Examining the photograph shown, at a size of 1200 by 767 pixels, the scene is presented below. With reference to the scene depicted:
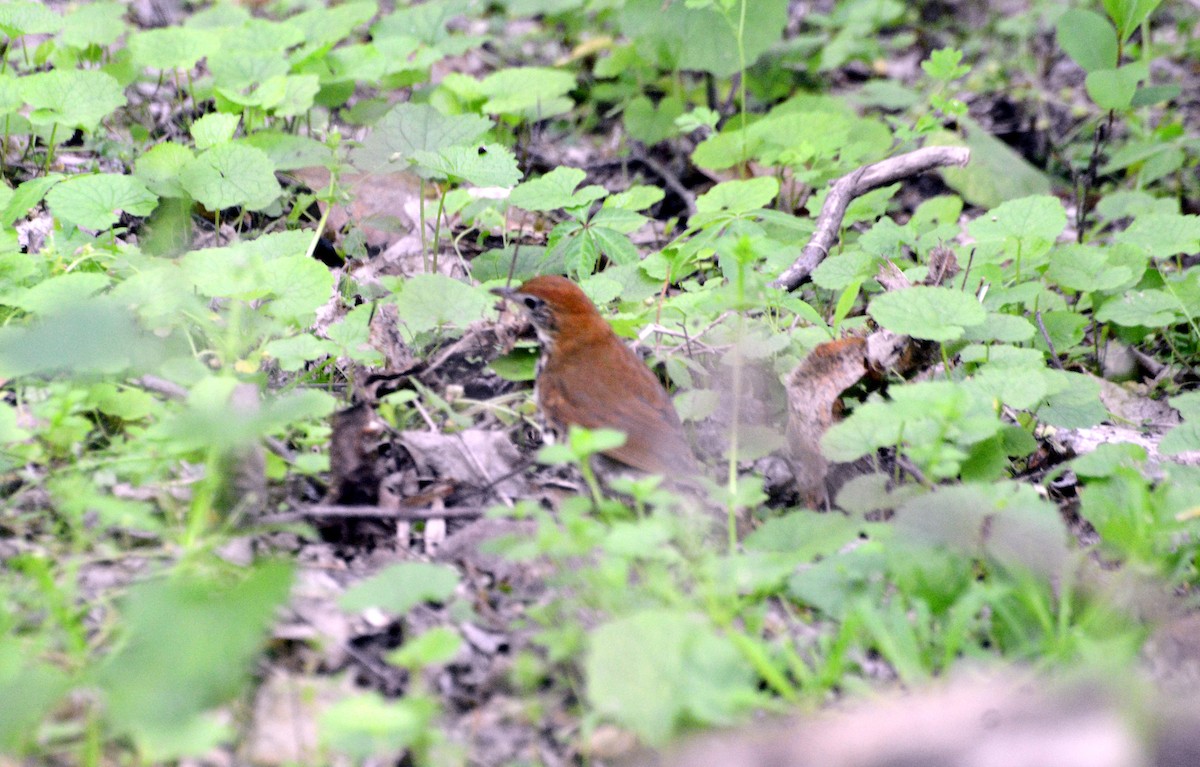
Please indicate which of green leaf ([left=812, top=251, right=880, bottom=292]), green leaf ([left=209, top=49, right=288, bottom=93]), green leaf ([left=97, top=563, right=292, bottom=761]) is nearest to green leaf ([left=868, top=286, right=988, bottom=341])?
green leaf ([left=812, top=251, right=880, bottom=292])

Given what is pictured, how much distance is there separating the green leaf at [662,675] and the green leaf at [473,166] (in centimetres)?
210

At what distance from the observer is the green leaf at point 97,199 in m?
3.77

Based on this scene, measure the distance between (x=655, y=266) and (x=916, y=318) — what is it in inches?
45.9

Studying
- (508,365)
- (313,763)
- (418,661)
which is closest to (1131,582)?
(418,661)

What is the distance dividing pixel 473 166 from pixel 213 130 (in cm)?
115

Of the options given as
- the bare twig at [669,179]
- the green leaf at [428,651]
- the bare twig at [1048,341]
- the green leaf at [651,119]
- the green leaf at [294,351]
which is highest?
the green leaf at [428,651]

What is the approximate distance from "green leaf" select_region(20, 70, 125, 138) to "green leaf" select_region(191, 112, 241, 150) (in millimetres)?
342

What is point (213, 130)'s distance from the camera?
13.9 feet

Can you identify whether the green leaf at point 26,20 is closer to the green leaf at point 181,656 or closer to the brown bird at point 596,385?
the brown bird at point 596,385

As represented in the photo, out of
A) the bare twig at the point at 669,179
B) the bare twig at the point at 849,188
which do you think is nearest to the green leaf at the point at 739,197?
the bare twig at the point at 849,188

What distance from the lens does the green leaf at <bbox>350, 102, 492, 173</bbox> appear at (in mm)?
4297

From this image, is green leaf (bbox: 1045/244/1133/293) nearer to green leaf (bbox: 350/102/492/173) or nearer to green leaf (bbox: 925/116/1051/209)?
green leaf (bbox: 925/116/1051/209)

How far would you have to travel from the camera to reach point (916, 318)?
3357mm

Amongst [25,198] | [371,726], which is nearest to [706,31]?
[25,198]
